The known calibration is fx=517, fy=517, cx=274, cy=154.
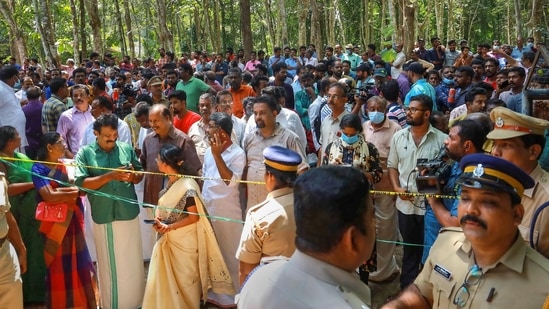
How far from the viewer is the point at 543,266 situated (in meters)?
1.92

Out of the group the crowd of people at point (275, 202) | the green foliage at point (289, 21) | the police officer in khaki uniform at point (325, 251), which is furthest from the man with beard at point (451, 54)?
the police officer in khaki uniform at point (325, 251)

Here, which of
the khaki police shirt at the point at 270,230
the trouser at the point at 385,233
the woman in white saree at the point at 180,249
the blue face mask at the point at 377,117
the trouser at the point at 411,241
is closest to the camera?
the khaki police shirt at the point at 270,230

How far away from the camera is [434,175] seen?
11.0ft

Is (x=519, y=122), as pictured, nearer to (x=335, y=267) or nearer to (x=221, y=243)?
(x=335, y=267)

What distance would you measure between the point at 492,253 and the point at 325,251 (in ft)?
2.57

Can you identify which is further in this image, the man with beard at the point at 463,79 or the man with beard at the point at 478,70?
the man with beard at the point at 478,70

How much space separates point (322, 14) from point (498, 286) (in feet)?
91.9

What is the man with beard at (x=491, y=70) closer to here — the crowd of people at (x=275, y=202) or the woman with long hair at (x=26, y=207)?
the crowd of people at (x=275, y=202)

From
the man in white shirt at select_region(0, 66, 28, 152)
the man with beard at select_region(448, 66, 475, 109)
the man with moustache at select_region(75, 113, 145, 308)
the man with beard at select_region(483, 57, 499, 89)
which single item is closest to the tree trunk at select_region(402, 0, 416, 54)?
the man with beard at select_region(483, 57, 499, 89)

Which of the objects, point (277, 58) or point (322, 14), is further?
point (322, 14)

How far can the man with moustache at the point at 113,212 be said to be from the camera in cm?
426

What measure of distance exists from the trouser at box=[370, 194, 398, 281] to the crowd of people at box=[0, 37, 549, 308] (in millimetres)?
14

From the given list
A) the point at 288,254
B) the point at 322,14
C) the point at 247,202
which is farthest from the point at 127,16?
the point at 288,254

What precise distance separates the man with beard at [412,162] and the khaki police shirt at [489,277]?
2.08 metres
